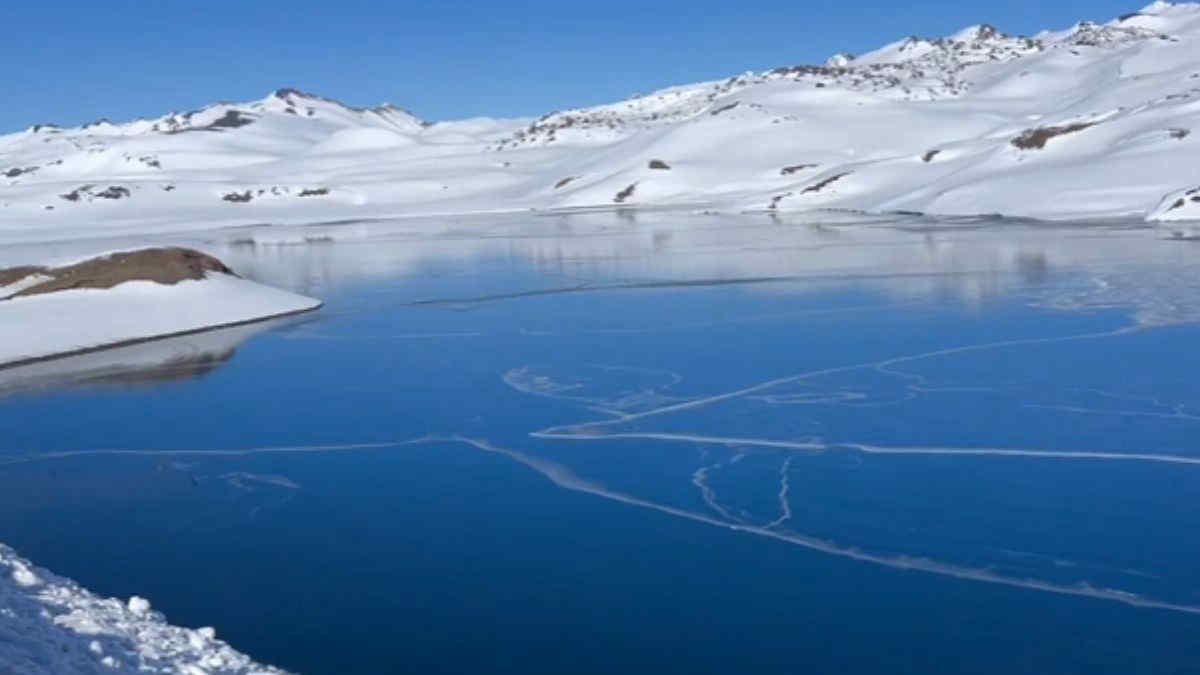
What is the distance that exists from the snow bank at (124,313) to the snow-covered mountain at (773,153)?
2399 centimetres

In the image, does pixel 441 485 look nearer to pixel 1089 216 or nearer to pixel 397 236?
pixel 1089 216

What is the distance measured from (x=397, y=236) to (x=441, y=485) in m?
34.8

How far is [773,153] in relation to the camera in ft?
250

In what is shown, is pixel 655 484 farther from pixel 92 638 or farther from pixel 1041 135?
pixel 1041 135

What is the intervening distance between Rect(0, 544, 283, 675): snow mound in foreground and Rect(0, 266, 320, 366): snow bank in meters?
9.99

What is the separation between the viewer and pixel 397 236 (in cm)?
4419

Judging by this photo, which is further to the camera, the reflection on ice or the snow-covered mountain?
the snow-covered mountain

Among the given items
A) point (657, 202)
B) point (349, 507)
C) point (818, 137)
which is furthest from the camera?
point (818, 137)

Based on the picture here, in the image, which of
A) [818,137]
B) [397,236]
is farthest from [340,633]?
[818,137]

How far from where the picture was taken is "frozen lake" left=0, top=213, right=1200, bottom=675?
22.7 feet

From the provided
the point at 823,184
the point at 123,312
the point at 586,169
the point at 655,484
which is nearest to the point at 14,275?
the point at 123,312

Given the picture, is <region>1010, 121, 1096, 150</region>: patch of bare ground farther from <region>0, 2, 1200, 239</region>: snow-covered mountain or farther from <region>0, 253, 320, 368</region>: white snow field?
<region>0, 253, 320, 368</region>: white snow field

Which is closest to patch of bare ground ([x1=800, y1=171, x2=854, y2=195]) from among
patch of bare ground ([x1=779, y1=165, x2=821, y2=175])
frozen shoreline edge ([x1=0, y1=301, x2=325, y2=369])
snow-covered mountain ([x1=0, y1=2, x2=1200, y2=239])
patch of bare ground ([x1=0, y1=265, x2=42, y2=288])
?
snow-covered mountain ([x1=0, y1=2, x2=1200, y2=239])

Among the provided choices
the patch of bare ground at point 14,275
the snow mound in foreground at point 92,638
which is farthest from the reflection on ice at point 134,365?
the snow mound in foreground at point 92,638
